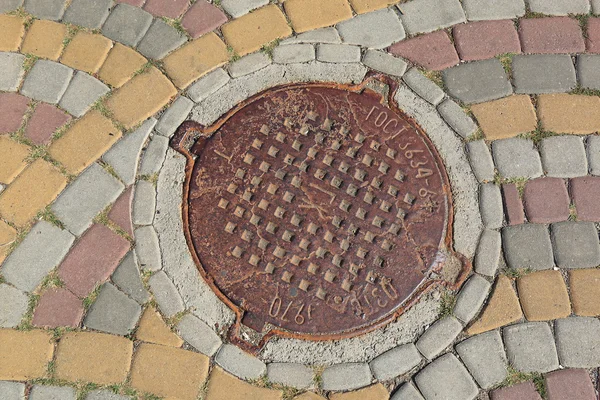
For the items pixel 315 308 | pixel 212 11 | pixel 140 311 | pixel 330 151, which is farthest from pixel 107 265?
pixel 212 11

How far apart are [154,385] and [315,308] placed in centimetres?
85

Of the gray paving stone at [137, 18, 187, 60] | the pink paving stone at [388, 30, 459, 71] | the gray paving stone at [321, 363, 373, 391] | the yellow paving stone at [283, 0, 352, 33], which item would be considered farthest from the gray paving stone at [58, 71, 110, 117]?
the gray paving stone at [321, 363, 373, 391]

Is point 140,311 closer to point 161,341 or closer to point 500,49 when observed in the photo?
point 161,341

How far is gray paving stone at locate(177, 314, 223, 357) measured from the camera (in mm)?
2656

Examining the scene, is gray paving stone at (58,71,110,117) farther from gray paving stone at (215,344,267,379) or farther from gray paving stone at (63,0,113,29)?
gray paving stone at (215,344,267,379)

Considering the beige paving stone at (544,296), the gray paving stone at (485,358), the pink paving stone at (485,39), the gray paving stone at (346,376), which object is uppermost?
the pink paving stone at (485,39)

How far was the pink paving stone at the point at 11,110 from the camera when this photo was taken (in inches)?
116

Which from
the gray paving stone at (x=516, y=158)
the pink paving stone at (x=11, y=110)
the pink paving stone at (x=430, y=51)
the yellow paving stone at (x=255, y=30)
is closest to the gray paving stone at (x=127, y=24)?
the yellow paving stone at (x=255, y=30)

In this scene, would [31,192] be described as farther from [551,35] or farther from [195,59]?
[551,35]

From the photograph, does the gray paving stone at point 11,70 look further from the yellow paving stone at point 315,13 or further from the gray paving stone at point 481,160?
the gray paving stone at point 481,160

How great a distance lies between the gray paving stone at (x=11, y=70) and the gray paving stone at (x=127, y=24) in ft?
1.64

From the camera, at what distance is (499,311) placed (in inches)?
105

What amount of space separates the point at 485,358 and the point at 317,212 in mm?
1072

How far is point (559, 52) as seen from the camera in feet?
10.00
